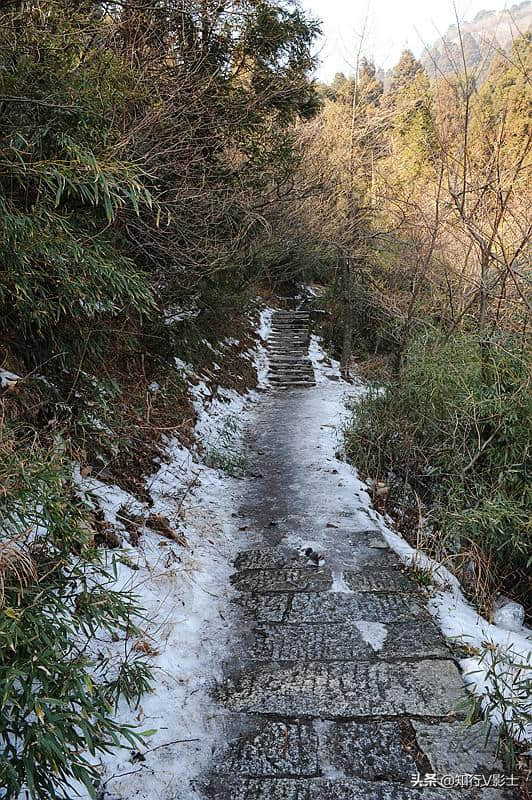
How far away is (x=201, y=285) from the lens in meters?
6.02

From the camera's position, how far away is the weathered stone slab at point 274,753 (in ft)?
6.57

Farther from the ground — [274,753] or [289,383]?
[274,753]

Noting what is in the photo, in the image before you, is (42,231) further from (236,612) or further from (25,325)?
(236,612)

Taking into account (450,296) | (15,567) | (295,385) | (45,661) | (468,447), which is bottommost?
(295,385)

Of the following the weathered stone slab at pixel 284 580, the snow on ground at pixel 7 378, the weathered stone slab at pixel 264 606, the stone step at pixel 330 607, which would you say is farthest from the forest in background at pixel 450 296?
the snow on ground at pixel 7 378

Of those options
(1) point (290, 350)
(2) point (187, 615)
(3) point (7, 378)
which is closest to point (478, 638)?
(2) point (187, 615)

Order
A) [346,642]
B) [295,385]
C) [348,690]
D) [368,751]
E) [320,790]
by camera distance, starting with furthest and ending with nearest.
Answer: [295,385]
[346,642]
[348,690]
[368,751]
[320,790]

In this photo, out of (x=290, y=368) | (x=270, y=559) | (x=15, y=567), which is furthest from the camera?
(x=290, y=368)

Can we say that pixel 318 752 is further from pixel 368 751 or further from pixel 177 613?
pixel 177 613

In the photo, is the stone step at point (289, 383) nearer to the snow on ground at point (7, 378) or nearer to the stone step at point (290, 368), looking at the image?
the stone step at point (290, 368)

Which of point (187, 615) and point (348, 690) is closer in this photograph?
point (348, 690)

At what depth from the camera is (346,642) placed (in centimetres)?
278

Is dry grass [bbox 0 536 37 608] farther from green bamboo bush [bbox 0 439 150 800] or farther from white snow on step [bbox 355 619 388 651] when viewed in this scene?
white snow on step [bbox 355 619 388 651]

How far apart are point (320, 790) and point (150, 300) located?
101 inches
